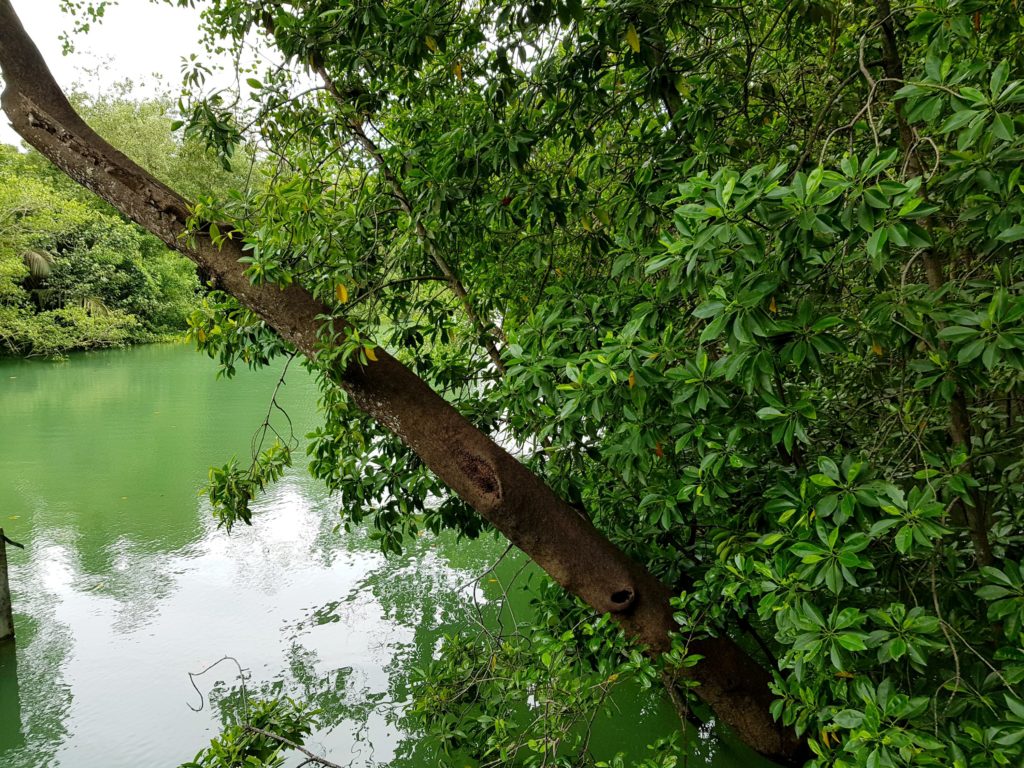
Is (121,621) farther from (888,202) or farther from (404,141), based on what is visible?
(888,202)

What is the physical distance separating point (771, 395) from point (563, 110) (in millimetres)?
1157

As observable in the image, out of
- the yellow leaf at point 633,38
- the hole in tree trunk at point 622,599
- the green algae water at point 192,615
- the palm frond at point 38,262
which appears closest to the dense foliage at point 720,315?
the yellow leaf at point 633,38

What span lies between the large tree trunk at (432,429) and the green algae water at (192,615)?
0.58 metres

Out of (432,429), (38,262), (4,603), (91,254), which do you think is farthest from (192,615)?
(91,254)

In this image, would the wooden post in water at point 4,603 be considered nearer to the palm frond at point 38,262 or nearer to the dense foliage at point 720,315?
the dense foliage at point 720,315

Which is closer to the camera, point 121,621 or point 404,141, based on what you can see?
point 404,141

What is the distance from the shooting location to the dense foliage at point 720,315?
1192 millimetres

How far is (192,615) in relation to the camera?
14.4ft

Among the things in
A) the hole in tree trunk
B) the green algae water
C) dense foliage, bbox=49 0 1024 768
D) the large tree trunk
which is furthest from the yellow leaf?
the green algae water

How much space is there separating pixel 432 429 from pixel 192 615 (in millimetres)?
3255

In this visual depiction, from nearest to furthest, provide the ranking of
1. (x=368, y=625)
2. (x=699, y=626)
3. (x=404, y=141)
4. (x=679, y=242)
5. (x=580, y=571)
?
(x=679, y=242) < (x=699, y=626) < (x=580, y=571) < (x=404, y=141) < (x=368, y=625)

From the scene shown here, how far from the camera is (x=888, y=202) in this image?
1089 mm

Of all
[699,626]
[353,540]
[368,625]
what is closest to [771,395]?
[699,626]

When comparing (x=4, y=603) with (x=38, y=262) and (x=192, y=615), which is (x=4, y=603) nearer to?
(x=192, y=615)
